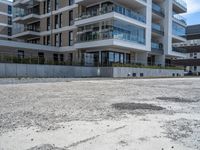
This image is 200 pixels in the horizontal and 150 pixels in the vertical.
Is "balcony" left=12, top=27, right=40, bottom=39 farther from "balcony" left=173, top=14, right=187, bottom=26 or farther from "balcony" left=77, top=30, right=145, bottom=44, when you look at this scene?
"balcony" left=173, top=14, right=187, bottom=26

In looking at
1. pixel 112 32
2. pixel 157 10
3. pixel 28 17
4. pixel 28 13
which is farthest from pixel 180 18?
pixel 28 13

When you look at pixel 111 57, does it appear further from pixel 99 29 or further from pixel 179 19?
pixel 179 19

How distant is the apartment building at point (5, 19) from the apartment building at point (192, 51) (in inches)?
1740

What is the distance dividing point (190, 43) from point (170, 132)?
6976cm

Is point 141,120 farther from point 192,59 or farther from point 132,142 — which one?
point 192,59

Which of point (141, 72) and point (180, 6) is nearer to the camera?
point (141, 72)

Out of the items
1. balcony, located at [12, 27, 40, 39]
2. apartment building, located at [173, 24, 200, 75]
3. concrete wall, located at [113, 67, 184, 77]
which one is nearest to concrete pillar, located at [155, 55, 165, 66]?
concrete wall, located at [113, 67, 184, 77]

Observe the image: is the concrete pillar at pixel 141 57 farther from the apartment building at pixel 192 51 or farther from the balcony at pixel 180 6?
the apartment building at pixel 192 51

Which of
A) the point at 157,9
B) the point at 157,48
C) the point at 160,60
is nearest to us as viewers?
the point at 157,48

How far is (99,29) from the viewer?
115 feet

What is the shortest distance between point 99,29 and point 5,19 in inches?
1465

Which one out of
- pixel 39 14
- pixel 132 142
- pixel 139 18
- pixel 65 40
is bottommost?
pixel 132 142

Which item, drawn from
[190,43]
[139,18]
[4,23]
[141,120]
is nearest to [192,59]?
[190,43]

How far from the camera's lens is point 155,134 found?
5453 millimetres
